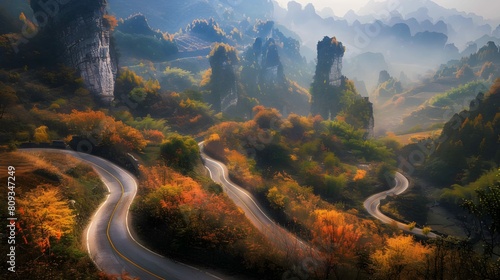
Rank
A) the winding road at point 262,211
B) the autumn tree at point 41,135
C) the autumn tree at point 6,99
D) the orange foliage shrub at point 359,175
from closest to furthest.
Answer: the winding road at point 262,211
the autumn tree at point 41,135
the autumn tree at point 6,99
the orange foliage shrub at point 359,175

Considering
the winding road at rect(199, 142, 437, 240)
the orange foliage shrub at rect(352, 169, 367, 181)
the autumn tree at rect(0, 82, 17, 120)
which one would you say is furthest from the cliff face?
the orange foliage shrub at rect(352, 169, 367, 181)

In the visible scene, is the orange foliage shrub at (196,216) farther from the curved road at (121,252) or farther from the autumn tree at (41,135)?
the autumn tree at (41,135)

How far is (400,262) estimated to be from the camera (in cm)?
2295

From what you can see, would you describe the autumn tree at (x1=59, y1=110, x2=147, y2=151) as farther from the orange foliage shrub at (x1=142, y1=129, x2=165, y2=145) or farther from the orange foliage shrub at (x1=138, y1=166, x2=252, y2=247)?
the orange foliage shrub at (x1=138, y1=166, x2=252, y2=247)

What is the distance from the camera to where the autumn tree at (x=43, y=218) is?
19453 mm

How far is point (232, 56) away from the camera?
124 meters

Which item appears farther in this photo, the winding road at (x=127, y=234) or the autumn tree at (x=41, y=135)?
the autumn tree at (x=41, y=135)

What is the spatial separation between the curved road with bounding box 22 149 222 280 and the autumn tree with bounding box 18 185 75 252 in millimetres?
3690

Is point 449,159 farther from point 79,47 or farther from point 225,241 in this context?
point 79,47

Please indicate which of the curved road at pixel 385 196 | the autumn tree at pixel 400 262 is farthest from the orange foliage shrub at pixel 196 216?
the curved road at pixel 385 196

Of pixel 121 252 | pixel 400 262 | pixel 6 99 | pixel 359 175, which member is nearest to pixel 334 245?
pixel 400 262

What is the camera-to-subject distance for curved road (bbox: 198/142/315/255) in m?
28.6

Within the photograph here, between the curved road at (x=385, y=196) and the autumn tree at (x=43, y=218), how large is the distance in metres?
43.4

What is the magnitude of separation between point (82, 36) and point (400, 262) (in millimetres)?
75248
